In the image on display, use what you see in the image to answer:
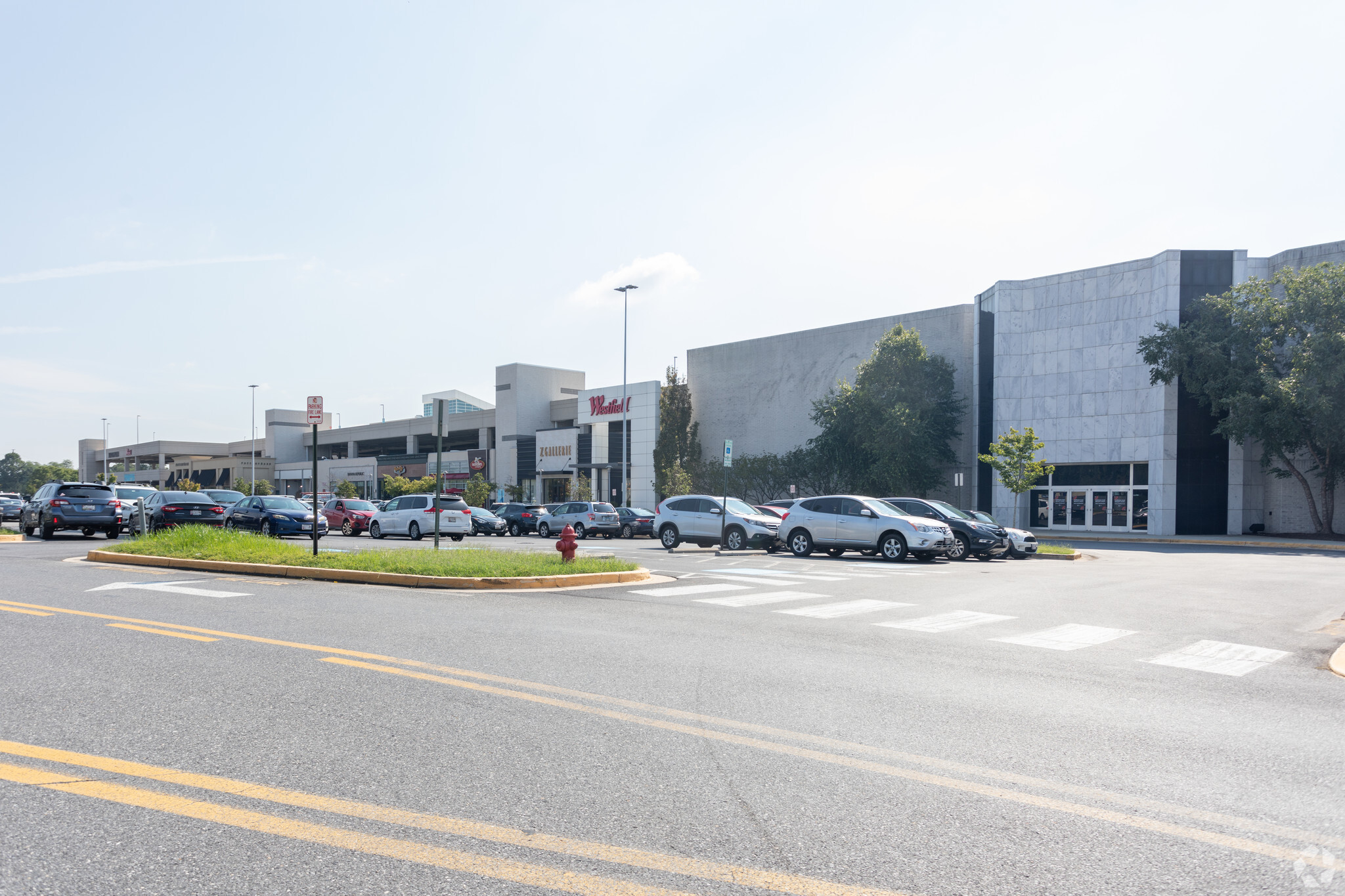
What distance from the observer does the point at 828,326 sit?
2026 inches

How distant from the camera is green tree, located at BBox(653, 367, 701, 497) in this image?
5541 centimetres

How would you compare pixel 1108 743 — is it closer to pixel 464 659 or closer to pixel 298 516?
pixel 464 659

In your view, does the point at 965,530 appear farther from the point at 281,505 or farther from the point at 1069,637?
the point at 281,505

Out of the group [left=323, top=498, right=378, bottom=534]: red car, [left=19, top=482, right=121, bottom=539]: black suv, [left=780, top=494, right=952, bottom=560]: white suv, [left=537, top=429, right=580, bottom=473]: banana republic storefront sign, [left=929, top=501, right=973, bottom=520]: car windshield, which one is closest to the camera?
[left=780, top=494, right=952, bottom=560]: white suv

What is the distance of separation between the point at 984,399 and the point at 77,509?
3828cm

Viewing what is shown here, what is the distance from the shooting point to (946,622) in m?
10.9

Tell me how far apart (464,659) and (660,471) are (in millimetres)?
46955

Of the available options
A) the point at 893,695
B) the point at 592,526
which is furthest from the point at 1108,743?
the point at 592,526

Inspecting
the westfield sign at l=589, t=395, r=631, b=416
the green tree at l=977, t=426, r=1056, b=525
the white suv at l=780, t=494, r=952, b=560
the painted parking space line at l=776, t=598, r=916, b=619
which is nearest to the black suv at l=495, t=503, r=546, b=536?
the white suv at l=780, t=494, r=952, b=560

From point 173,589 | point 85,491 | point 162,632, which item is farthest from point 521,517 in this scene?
point 162,632

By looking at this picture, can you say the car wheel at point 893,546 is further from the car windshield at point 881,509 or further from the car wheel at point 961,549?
the car wheel at point 961,549

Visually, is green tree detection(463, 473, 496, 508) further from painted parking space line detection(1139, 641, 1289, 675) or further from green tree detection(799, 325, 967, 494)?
painted parking space line detection(1139, 641, 1289, 675)

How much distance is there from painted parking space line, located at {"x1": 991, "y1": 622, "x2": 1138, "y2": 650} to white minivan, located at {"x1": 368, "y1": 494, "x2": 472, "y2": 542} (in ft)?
76.8

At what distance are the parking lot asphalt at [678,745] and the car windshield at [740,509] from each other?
1496cm
